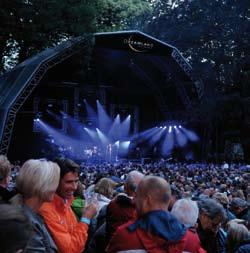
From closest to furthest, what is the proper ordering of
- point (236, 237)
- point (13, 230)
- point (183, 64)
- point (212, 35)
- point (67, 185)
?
point (13, 230), point (67, 185), point (236, 237), point (183, 64), point (212, 35)

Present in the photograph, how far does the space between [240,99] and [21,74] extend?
1297 centimetres

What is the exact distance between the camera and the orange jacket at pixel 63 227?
255 cm

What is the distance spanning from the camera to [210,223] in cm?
357

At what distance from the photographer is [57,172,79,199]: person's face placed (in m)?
2.87

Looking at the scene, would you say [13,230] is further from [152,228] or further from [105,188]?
[105,188]


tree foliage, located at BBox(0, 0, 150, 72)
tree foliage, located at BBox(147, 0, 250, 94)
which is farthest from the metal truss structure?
tree foliage, located at BBox(0, 0, 150, 72)

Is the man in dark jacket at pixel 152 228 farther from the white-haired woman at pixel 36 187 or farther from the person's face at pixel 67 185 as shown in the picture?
the person's face at pixel 67 185

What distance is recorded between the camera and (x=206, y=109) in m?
26.1

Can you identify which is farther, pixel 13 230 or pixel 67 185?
pixel 67 185

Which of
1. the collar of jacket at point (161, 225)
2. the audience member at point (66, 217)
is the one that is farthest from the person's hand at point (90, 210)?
the collar of jacket at point (161, 225)

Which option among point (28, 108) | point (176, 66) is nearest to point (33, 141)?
point (28, 108)

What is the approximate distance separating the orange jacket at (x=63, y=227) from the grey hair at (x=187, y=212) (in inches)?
29.6

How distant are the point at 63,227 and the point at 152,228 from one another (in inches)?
24.3

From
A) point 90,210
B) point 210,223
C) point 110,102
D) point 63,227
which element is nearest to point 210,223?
point 210,223
